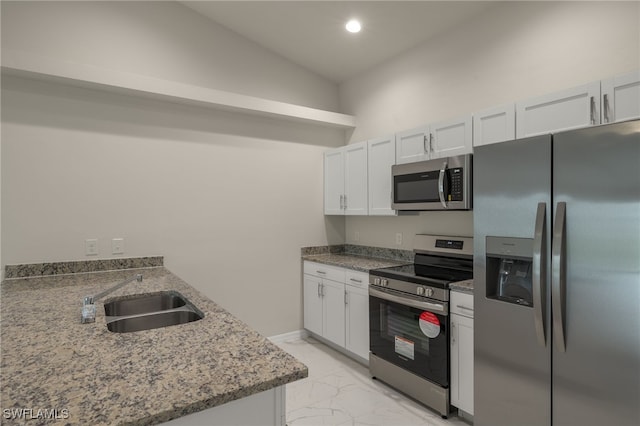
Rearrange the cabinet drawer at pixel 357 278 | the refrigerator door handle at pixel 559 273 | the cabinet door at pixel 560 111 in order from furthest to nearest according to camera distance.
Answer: the cabinet drawer at pixel 357 278
the cabinet door at pixel 560 111
the refrigerator door handle at pixel 559 273

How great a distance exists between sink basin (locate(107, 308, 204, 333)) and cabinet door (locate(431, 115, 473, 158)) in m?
2.14

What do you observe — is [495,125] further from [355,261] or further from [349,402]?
[349,402]

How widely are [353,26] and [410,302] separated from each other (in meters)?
2.47

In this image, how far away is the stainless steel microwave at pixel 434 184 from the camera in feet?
8.14

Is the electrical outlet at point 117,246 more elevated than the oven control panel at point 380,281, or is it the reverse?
the electrical outlet at point 117,246

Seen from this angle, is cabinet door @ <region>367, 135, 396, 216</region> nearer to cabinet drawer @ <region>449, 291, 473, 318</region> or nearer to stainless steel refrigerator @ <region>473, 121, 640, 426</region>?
cabinet drawer @ <region>449, 291, 473, 318</region>

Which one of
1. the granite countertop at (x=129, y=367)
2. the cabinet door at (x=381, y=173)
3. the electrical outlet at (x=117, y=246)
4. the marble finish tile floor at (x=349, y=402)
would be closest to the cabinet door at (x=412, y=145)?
the cabinet door at (x=381, y=173)

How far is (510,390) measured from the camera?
6.33 ft

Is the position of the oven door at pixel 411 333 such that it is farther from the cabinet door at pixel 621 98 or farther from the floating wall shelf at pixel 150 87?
the floating wall shelf at pixel 150 87

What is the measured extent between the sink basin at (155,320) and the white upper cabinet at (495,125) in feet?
7.23

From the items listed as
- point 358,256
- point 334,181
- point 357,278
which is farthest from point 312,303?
point 334,181

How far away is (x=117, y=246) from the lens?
9.74ft

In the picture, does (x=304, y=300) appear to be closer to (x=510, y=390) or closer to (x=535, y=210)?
(x=510, y=390)

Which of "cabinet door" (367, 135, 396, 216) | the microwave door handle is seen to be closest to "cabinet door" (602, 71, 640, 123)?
the microwave door handle
